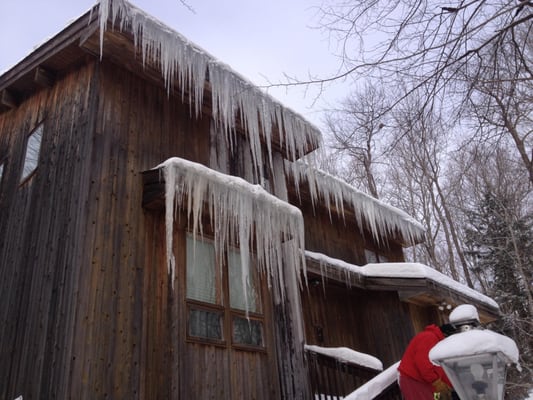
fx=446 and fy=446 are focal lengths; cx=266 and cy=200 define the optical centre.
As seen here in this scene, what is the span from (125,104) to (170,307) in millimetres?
2957

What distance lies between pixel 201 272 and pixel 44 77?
3892mm

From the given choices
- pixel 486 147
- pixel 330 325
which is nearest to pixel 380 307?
pixel 330 325

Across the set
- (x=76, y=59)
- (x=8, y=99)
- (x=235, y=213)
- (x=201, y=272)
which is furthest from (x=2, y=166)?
(x=235, y=213)

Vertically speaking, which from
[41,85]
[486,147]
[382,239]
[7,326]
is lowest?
[7,326]

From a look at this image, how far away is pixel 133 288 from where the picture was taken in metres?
5.28

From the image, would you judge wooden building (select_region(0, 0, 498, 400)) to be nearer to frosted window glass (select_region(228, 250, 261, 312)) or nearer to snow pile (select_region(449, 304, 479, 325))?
frosted window glass (select_region(228, 250, 261, 312))

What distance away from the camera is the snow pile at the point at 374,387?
188 inches

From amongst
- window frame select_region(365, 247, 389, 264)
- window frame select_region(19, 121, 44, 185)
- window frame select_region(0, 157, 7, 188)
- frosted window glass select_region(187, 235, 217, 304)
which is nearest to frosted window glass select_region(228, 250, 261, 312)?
frosted window glass select_region(187, 235, 217, 304)

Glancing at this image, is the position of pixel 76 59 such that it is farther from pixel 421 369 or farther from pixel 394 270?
pixel 394 270

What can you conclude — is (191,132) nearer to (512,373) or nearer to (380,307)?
(380,307)

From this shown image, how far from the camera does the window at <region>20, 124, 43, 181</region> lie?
21.7 feet

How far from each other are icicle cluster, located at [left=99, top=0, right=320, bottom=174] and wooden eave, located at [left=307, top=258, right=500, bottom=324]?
237cm

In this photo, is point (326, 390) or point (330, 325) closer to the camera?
point (326, 390)

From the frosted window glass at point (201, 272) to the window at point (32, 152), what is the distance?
8.75 feet
